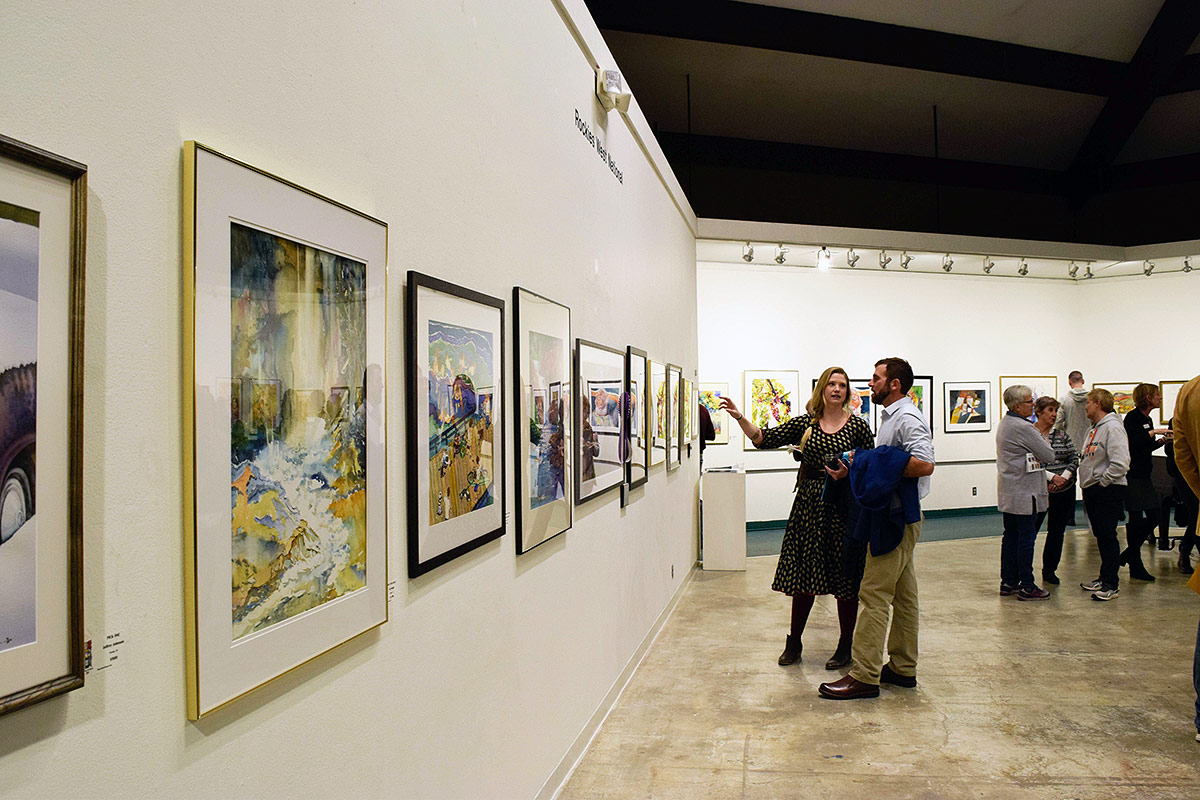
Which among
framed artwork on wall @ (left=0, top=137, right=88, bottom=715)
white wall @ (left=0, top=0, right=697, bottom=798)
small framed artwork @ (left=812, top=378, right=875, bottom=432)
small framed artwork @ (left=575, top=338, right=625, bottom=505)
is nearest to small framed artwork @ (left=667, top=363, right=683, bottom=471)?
small framed artwork @ (left=575, top=338, right=625, bottom=505)

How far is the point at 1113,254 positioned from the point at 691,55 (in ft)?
25.2

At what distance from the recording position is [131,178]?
1.31 meters

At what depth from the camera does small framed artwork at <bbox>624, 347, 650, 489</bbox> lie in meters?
5.13

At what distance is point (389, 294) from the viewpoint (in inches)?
85.1

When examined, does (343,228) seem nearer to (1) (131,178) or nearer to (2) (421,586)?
(1) (131,178)

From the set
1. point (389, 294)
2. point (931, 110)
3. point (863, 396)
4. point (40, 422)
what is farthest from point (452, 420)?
point (863, 396)

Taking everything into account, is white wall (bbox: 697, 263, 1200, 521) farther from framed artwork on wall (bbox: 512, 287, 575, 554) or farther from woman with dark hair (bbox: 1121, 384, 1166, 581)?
framed artwork on wall (bbox: 512, 287, 575, 554)

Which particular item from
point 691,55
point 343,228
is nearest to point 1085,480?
point 691,55

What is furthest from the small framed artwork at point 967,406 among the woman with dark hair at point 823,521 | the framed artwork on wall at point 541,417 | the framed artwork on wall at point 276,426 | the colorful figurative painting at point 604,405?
the framed artwork on wall at point 276,426

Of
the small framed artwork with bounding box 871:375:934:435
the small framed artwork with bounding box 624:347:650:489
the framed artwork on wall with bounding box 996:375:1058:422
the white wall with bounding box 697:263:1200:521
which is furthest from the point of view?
the framed artwork on wall with bounding box 996:375:1058:422

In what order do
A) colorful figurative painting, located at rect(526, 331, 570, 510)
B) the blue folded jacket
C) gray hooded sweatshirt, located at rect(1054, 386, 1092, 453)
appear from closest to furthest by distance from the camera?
colorful figurative painting, located at rect(526, 331, 570, 510) → the blue folded jacket → gray hooded sweatshirt, located at rect(1054, 386, 1092, 453)

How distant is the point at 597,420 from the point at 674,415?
3.25 metres

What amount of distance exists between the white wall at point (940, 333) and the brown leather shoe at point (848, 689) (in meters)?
6.78

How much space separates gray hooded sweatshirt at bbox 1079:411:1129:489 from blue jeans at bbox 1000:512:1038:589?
67 centimetres
